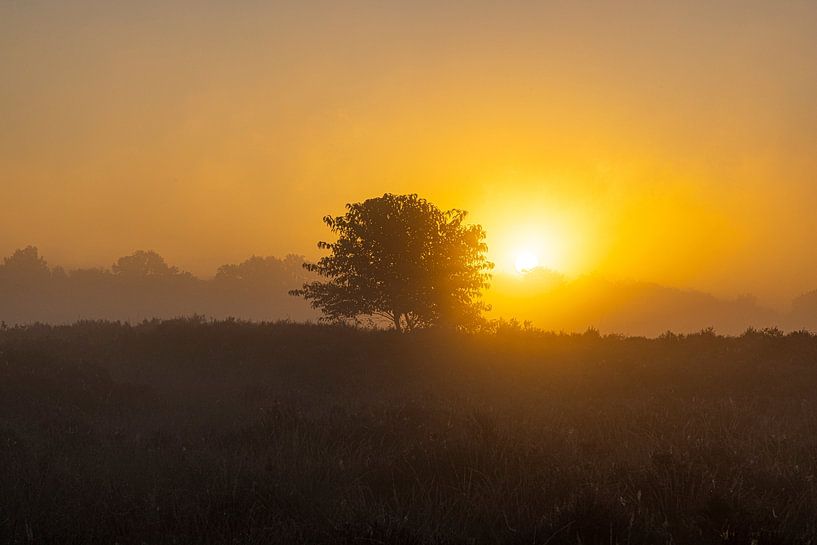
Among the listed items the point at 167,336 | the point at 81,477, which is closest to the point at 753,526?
the point at 81,477

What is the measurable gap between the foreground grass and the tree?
8.87 meters

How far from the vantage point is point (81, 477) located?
7043 millimetres

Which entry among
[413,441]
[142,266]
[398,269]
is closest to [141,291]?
[142,266]

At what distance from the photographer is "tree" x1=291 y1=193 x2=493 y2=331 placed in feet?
91.1

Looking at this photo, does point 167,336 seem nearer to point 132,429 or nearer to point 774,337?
point 132,429

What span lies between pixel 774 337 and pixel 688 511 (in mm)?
14908

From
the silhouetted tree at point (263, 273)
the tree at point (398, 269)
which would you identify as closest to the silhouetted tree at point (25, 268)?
the silhouetted tree at point (263, 273)

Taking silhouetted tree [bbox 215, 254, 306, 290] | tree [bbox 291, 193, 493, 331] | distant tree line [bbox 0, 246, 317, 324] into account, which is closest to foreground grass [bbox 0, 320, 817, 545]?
tree [bbox 291, 193, 493, 331]

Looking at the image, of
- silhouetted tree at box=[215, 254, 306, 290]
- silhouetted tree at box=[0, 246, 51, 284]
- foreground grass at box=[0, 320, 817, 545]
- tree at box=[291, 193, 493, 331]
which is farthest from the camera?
silhouetted tree at box=[215, 254, 306, 290]

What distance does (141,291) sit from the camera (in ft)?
388

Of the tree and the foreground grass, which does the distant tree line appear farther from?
the foreground grass

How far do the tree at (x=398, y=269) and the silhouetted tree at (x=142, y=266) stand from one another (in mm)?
104643

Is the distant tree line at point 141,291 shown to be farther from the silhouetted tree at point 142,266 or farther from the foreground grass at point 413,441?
the foreground grass at point 413,441

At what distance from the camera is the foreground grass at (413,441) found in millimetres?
5039
